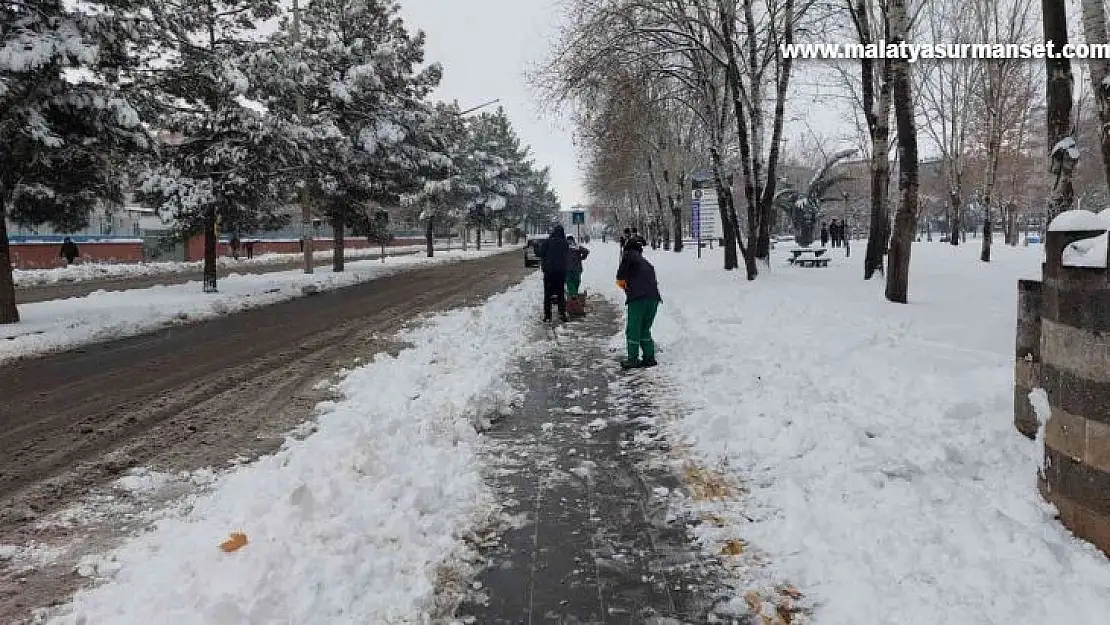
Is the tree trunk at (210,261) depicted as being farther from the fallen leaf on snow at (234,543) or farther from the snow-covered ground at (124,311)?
the fallen leaf on snow at (234,543)

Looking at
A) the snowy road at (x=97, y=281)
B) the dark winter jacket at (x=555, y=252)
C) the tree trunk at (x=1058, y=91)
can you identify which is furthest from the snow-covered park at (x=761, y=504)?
the snowy road at (x=97, y=281)

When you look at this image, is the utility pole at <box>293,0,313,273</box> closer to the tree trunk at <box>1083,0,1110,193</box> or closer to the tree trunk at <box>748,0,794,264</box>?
the tree trunk at <box>748,0,794,264</box>

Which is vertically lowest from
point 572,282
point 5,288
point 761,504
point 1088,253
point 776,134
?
point 761,504

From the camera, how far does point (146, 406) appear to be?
725 centimetres

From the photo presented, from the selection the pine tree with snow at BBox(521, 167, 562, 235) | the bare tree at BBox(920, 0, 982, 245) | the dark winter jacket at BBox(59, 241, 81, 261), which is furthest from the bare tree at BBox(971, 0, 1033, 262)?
the pine tree with snow at BBox(521, 167, 562, 235)

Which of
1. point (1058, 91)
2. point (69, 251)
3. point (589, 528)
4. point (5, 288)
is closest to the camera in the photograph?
point (589, 528)

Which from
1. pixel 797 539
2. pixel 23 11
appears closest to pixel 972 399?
pixel 797 539

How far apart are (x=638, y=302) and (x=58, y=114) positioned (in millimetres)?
11310

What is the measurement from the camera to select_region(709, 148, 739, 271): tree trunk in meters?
20.6

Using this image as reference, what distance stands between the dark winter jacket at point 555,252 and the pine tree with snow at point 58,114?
7.93 meters

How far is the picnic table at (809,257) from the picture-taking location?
80.3 ft

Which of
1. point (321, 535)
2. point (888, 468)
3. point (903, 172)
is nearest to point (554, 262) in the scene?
point (903, 172)

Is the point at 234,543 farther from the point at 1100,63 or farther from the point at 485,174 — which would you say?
the point at 485,174

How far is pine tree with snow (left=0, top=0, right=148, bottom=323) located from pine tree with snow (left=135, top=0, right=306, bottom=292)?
2905 millimetres
